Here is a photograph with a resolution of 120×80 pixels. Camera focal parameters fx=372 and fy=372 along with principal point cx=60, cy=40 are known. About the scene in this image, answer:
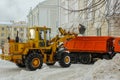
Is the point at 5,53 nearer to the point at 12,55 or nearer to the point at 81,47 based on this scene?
the point at 12,55

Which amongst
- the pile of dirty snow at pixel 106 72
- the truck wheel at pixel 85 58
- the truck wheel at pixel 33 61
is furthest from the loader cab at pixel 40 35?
the pile of dirty snow at pixel 106 72

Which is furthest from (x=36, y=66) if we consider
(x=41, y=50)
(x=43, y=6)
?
(x=43, y=6)

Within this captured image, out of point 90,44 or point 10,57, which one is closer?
point 10,57

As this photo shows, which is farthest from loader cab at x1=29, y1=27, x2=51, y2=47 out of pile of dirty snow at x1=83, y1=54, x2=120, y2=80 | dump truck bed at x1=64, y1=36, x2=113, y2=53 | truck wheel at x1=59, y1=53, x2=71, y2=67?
pile of dirty snow at x1=83, y1=54, x2=120, y2=80

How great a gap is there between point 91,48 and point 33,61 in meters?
5.25

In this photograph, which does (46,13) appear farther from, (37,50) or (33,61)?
(33,61)

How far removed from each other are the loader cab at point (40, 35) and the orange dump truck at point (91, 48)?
3.61 meters

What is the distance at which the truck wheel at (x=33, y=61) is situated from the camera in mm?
19684

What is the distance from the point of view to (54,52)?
21625 mm

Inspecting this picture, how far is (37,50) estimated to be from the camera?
20844 millimetres

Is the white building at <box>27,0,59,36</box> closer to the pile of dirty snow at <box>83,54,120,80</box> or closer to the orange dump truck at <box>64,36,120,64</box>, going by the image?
the orange dump truck at <box>64,36,120,64</box>

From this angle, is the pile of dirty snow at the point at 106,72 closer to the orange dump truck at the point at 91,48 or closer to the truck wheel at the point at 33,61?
the truck wheel at the point at 33,61

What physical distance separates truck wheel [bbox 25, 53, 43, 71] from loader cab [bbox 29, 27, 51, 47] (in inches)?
36.4

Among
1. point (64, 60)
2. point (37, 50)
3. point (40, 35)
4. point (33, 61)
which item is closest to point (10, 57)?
point (33, 61)
